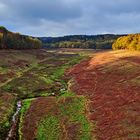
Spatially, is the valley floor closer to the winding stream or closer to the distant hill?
the winding stream

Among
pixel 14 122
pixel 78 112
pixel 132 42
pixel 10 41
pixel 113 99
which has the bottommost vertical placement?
pixel 14 122

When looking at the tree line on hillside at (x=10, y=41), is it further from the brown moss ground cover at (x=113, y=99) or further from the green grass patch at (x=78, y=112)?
the green grass patch at (x=78, y=112)

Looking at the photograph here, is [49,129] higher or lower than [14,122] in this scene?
higher

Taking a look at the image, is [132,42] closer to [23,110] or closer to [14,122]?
[23,110]

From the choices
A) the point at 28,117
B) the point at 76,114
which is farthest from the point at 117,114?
the point at 28,117

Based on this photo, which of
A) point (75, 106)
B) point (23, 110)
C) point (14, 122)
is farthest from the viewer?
point (75, 106)

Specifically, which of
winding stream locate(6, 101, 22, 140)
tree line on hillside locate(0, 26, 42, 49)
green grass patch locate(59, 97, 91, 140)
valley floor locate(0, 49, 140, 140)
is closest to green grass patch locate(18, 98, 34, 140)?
valley floor locate(0, 49, 140, 140)


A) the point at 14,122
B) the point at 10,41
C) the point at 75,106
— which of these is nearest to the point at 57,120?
the point at 14,122

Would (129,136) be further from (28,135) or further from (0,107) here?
(0,107)
